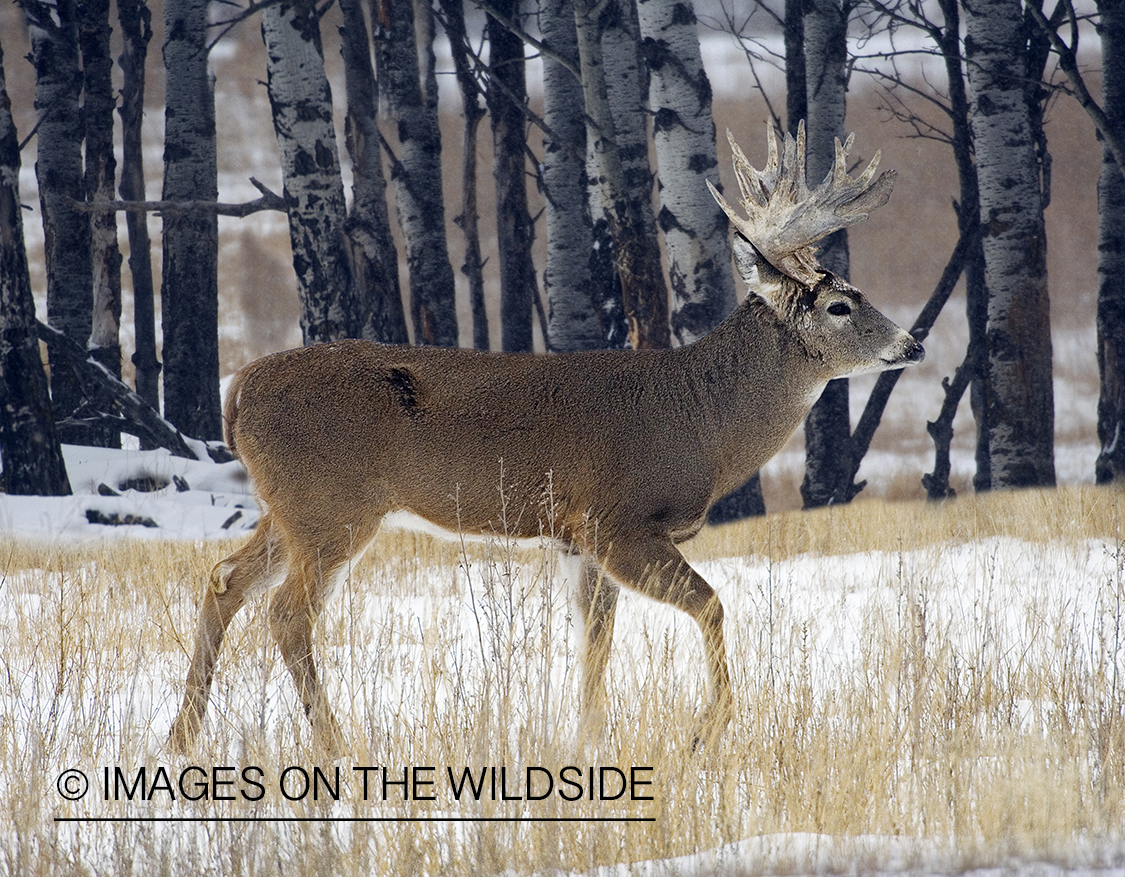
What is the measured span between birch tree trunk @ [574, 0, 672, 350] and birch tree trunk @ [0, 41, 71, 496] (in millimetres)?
4271

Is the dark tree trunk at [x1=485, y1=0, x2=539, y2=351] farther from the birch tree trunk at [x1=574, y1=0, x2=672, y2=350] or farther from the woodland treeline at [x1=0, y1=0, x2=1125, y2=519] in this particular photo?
the birch tree trunk at [x1=574, y1=0, x2=672, y2=350]

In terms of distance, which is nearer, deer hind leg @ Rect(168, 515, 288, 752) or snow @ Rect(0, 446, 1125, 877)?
snow @ Rect(0, 446, 1125, 877)

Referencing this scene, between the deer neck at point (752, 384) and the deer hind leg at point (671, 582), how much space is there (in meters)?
0.46

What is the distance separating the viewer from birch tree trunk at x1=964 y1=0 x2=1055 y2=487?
9281 millimetres

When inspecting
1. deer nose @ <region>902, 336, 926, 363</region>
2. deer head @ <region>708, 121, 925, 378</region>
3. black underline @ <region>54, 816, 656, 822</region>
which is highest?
deer head @ <region>708, 121, 925, 378</region>

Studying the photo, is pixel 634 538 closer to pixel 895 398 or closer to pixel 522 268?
pixel 522 268

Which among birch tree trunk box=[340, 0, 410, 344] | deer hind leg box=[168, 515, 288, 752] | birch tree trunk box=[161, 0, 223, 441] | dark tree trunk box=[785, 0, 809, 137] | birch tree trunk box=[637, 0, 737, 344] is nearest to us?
deer hind leg box=[168, 515, 288, 752]

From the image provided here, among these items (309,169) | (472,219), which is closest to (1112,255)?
(309,169)

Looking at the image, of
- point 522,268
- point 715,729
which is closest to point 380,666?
point 715,729

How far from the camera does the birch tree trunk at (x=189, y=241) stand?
39.0 ft

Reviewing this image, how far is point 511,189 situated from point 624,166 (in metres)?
5.58

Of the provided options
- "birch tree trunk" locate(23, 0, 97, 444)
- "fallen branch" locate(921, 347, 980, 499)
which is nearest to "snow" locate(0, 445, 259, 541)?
"birch tree trunk" locate(23, 0, 97, 444)

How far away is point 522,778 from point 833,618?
8.04ft

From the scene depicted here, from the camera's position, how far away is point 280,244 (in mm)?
36938
